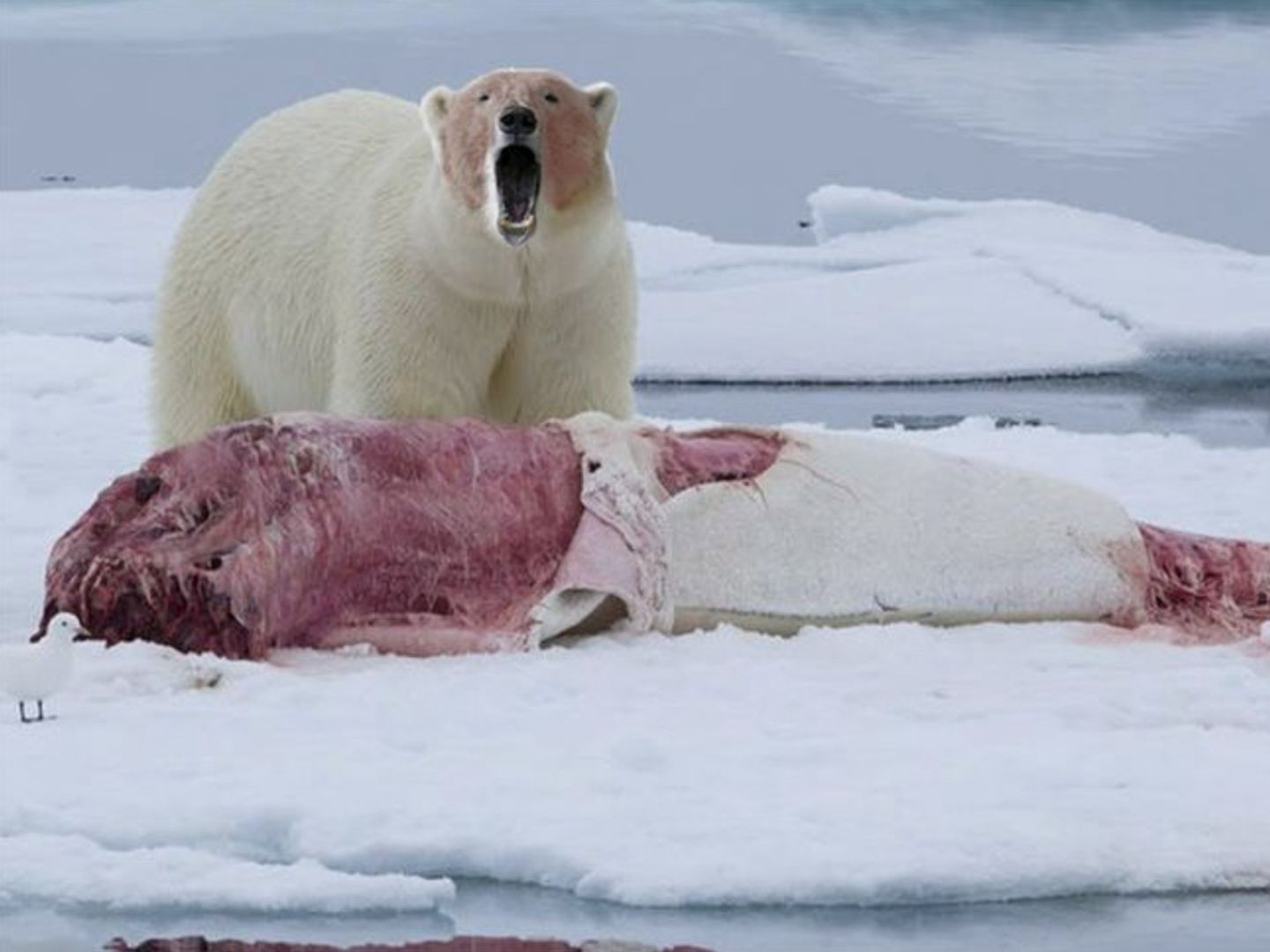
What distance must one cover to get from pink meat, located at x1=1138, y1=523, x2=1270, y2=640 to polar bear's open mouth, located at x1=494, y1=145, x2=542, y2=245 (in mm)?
1262

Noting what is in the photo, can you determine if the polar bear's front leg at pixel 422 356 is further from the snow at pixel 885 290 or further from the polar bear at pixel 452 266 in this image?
the snow at pixel 885 290

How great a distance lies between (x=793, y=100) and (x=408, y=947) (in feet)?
47.8

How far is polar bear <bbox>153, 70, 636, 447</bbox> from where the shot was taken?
6.62m

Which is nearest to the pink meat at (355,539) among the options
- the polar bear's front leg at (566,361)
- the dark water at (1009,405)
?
the polar bear's front leg at (566,361)

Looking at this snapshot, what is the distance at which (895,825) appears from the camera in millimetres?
4660

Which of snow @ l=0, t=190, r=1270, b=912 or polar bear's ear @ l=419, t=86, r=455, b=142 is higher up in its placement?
polar bear's ear @ l=419, t=86, r=455, b=142

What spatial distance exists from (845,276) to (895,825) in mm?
7263


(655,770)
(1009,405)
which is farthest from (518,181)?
(1009,405)

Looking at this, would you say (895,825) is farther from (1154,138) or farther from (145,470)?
(1154,138)

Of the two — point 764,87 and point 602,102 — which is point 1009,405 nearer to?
point 602,102

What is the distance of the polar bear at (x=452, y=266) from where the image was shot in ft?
21.7

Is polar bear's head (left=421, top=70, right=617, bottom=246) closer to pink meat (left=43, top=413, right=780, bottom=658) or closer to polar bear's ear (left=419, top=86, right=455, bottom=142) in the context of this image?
polar bear's ear (left=419, top=86, right=455, bottom=142)

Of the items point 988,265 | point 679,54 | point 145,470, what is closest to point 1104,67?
point 679,54

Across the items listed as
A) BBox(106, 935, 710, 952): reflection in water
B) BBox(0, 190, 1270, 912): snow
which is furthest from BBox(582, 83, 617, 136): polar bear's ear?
BBox(106, 935, 710, 952): reflection in water
